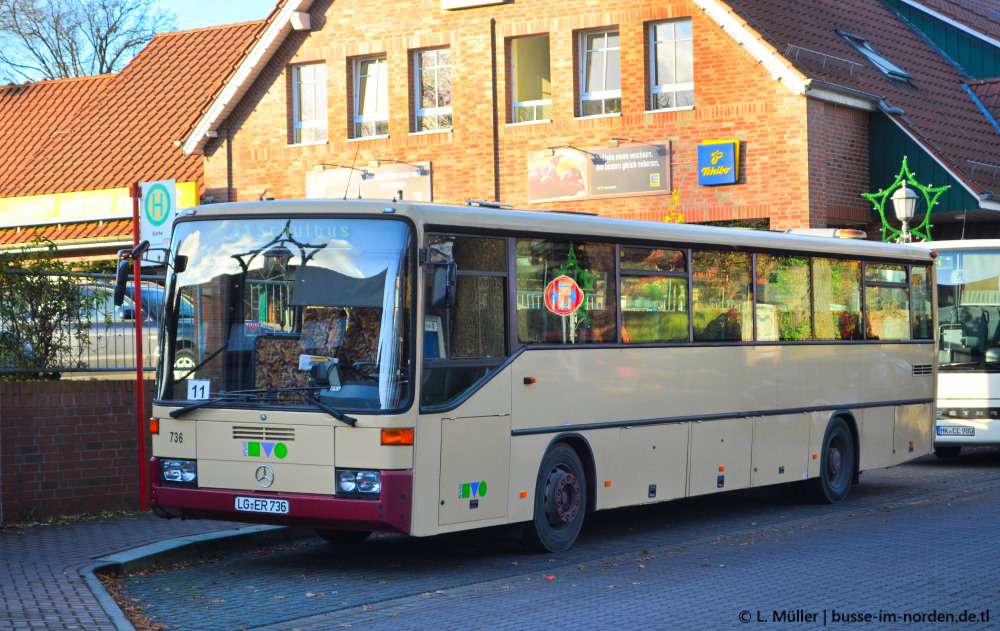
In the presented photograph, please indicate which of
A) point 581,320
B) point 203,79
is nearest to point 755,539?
point 581,320

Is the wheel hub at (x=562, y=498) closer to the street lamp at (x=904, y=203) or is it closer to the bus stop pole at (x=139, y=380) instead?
the bus stop pole at (x=139, y=380)

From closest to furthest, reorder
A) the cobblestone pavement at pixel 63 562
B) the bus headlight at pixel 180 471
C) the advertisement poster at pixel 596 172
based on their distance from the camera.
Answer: the cobblestone pavement at pixel 63 562 < the bus headlight at pixel 180 471 < the advertisement poster at pixel 596 172

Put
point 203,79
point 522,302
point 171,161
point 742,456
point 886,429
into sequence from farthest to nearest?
point 203,79 < point 171,161 < point 886,429 < point 742,456 < point 522,302

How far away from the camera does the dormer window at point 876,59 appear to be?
90.8 ft

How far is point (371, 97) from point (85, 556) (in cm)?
1883

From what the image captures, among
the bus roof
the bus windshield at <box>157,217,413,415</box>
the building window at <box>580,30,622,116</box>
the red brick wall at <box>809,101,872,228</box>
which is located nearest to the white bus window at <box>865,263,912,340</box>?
the bus roof

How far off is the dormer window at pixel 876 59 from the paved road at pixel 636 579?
50.8 feet

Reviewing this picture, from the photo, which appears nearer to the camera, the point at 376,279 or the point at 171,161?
the point at 376,279

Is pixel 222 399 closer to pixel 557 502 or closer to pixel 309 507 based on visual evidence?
pixel 309 507

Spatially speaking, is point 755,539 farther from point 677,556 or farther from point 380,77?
point 380,77

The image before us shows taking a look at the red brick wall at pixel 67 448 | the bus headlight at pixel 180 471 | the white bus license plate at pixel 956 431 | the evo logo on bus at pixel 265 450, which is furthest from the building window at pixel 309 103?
the evo logo on bus at pixel 265 450

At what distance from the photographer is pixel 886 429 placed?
16.2 m

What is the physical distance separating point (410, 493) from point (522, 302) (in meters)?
2.03

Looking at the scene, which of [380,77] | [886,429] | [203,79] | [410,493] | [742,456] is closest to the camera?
[410,493]
